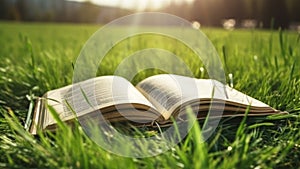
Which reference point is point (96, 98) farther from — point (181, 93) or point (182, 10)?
point (182, 10)

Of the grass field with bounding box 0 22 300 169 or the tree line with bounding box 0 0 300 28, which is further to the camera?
the tree line with bounding box 0 0 300 28

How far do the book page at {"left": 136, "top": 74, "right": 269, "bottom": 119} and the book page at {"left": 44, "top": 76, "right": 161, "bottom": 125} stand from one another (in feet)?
0.17

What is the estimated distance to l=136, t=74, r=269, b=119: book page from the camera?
1106 mm

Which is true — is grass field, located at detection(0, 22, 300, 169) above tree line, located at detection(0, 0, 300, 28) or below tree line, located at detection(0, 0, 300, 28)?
below

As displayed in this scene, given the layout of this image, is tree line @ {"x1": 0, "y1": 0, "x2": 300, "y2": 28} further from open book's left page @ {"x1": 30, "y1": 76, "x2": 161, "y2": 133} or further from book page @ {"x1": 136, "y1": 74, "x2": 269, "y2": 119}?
open book's left page @ {"x1": 30, "y1": 76, "x2": 161, "y2": 133}

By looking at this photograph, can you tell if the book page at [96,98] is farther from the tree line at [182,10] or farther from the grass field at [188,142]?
the tree line at [182,10]

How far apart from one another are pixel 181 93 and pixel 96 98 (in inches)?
10.1

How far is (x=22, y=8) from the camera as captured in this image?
27359 millimetres

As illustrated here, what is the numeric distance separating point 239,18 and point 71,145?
26901mm

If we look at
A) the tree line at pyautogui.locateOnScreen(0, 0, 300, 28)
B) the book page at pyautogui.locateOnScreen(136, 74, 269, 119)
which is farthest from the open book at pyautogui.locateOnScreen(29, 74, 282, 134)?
the tree line at pyautogui.locateOnScreen(0, 0, 300, 28)

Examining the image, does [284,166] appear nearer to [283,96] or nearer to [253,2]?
[283,96]

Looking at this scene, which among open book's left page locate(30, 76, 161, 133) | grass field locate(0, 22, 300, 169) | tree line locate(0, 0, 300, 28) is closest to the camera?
grass field locate(0, 22, 300, 169)

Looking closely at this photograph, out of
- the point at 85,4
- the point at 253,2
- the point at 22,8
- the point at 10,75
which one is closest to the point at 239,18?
the point at 253,2

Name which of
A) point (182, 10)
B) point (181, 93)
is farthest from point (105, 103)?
point (182, 10)
